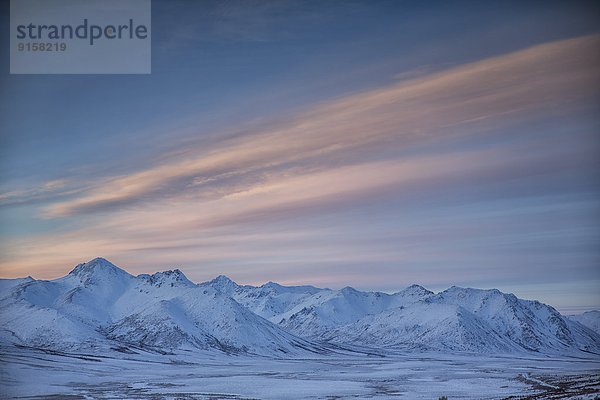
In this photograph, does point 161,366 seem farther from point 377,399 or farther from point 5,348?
point 377,399

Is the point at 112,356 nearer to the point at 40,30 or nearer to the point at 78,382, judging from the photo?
the point at 78,382

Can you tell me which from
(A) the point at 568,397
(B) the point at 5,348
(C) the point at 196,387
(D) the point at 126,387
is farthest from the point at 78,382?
(A) the point at 568,397

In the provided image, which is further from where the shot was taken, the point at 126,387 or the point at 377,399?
the point at 126,387

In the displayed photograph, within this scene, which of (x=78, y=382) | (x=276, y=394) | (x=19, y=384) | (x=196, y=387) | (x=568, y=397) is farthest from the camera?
(x=78, y=382)

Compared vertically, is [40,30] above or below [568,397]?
above

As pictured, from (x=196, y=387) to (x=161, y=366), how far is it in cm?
8356

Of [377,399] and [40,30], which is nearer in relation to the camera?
[40,30]

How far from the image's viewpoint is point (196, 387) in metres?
103

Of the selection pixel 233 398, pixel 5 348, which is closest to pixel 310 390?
pixel 233 398

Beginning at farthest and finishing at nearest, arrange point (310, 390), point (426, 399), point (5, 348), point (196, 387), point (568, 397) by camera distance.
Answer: point (5, 348)
point (196, 387)
point (310, 390)
point (426, 399)
point (568, 397)

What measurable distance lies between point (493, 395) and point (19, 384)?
80399 millimetres

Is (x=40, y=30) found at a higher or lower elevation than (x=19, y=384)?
higher

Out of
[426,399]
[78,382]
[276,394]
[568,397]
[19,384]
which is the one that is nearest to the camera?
[568,397]

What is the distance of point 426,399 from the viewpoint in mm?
78875
